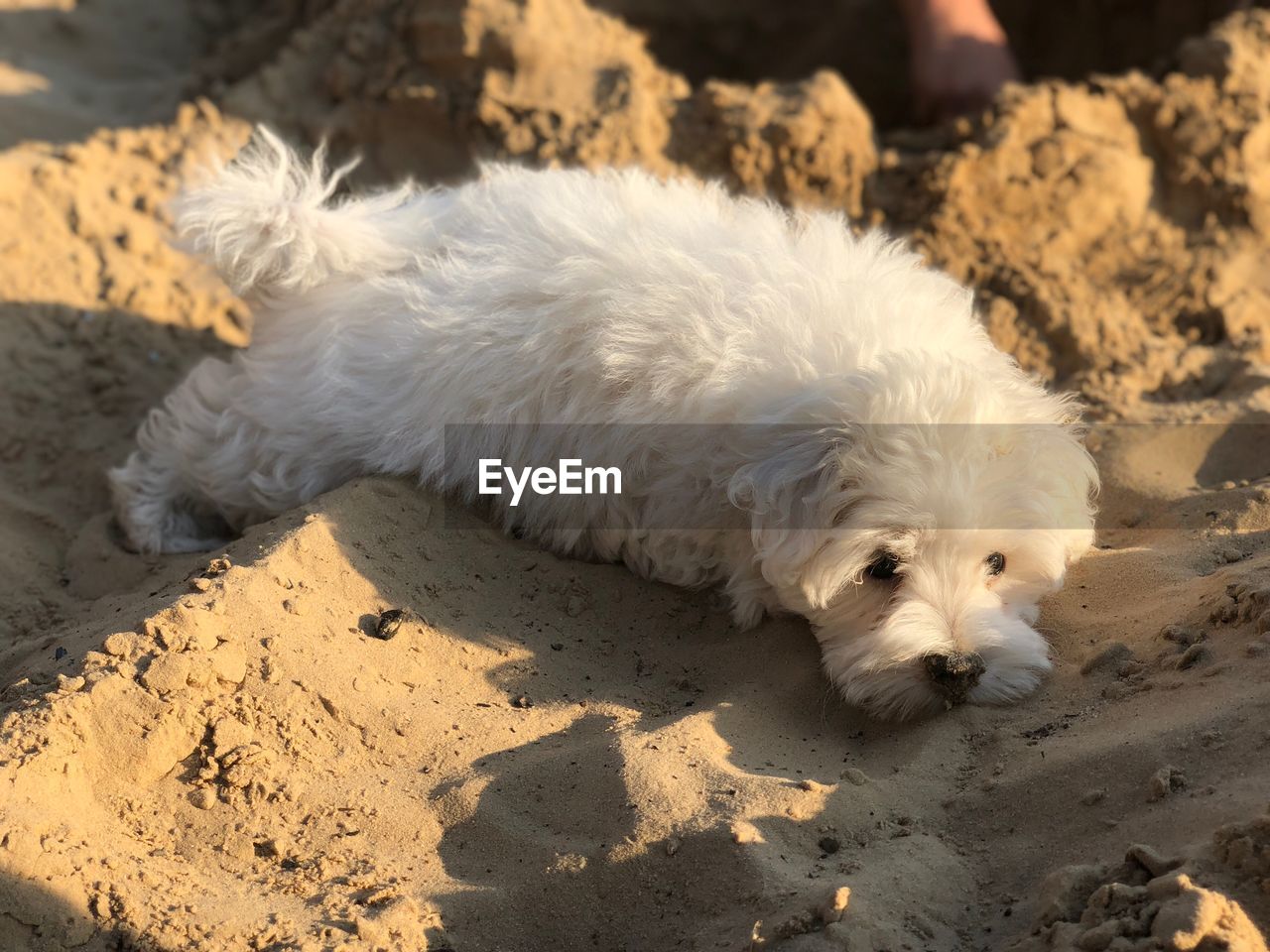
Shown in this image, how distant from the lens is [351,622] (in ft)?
12.0

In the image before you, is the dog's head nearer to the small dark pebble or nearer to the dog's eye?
the dog's eye

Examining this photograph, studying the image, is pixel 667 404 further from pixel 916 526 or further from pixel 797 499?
pixel 916 526

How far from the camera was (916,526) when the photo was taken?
3.39 meters

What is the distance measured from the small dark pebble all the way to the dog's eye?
134 centimetres

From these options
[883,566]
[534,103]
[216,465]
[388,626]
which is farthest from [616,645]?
[534,103]

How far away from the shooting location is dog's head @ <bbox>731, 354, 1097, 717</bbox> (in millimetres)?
3359

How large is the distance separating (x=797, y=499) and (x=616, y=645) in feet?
2.48

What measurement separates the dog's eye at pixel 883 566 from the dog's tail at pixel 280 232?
78.8 inches

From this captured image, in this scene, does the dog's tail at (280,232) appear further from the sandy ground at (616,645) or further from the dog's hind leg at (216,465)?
the sandy ground at (616,645)

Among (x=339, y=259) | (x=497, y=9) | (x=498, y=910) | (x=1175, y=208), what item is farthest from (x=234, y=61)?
(x=498, y=910)

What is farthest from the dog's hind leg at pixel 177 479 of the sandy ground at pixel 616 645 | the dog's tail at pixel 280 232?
the dog's tail at pixel 280 232

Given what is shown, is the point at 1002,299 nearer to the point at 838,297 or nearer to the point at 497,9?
the point at 838,297

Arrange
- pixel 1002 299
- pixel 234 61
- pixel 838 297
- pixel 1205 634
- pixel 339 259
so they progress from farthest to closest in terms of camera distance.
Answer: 1. pixel 234 61
2. pixel 1002 299
3. pixel 339 259
4. pixel 838 297
5. pixel 1205 634

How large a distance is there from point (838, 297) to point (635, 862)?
1.83m
